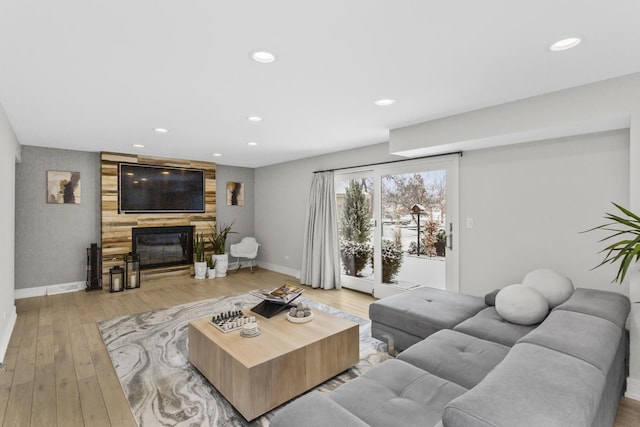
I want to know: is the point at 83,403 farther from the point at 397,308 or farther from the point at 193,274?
the point at 193,274

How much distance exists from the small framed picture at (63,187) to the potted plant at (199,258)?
2.13 meters

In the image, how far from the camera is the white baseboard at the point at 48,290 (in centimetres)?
495

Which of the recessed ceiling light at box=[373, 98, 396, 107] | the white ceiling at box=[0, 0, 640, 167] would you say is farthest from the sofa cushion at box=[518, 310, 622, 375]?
the recessed ceiling light at box=[373, 98, 396, 107]

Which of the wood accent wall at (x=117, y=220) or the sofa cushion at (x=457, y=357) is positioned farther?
the wood accent wall at (x=117, y=220)

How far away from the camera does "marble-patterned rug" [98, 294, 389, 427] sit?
218 cm

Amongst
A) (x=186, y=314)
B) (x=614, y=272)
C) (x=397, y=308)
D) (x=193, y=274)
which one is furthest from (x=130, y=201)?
(x=614, y=272)

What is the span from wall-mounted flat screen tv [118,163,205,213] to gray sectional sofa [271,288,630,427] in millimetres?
5246

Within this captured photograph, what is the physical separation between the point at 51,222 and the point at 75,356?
321 centimetres

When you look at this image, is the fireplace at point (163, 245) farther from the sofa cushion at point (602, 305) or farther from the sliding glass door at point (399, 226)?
the sofa cushion at point (602, 305)

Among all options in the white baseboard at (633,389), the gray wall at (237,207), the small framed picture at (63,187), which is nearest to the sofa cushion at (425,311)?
the white baseboard at (633,389)

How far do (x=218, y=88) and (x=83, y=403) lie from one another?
2.61 metres

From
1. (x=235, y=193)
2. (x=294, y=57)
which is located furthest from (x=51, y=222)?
(x=294, y=57)

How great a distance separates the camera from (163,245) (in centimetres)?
634

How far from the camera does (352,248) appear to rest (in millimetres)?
5527
